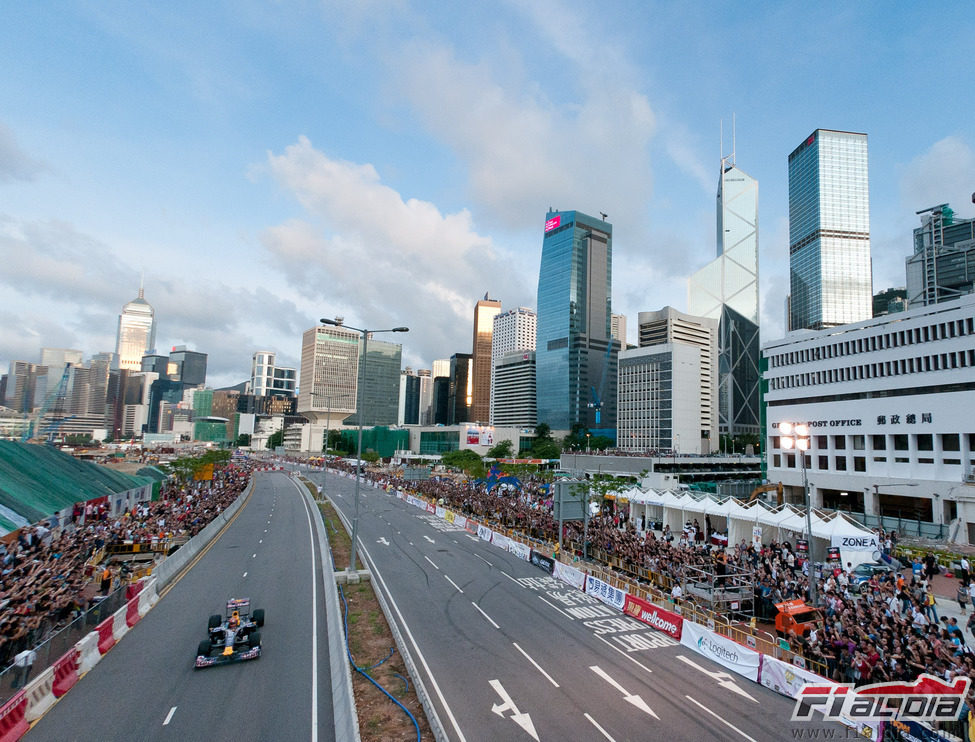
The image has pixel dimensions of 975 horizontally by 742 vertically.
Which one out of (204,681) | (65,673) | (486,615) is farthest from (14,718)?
(486,615)

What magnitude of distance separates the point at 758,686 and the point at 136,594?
75.6ft

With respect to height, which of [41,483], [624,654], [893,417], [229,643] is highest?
[893,417]

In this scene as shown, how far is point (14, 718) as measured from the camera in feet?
40.5

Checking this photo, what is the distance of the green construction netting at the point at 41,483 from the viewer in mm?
27250

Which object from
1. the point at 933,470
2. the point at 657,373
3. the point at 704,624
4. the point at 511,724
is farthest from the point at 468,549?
the point at 657,373

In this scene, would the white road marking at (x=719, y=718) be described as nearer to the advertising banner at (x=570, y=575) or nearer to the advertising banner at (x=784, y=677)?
the advertising banner at (x=784, y=677)

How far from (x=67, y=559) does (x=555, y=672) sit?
861 inches

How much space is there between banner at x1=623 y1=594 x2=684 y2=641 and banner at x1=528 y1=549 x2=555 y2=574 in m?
7.44

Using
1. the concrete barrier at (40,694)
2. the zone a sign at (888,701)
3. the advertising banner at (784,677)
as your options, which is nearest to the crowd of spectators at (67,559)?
the concrete barrier at (40,694)

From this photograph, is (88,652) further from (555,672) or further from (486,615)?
(555,672)

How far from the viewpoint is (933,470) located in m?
51.9

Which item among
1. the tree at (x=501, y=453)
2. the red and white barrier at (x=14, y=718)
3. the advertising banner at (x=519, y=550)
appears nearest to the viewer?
the red and white barrier at (x=14, y=718)

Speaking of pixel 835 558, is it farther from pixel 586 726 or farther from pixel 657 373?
pixel 657 373

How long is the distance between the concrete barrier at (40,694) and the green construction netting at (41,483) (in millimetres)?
15346
